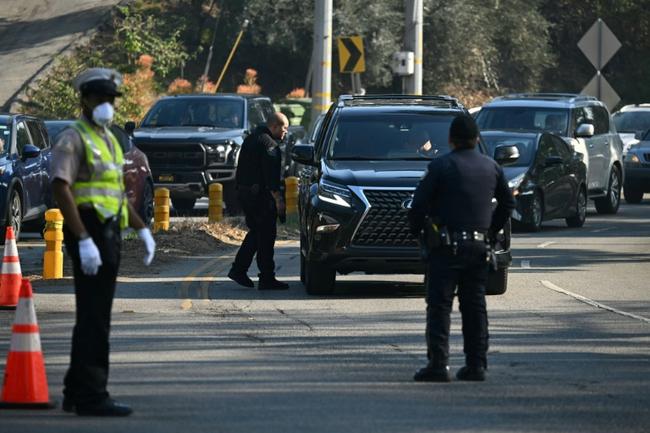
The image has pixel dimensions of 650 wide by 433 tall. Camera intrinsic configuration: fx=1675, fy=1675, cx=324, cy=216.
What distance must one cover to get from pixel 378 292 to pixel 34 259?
5.23m

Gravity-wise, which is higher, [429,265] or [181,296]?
[429,265]

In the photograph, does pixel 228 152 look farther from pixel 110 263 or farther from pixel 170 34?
pixel 170 34

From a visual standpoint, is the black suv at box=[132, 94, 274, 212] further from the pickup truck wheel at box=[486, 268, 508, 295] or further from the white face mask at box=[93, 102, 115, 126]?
the white face mask at box=[93, 102, 115, 126]

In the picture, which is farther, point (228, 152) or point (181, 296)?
point (228, 152)

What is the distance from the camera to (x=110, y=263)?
922 cm

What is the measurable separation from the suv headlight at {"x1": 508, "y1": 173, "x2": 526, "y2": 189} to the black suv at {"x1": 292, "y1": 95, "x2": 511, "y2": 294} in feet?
22.8

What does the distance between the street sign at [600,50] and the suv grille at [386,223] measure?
1986cm

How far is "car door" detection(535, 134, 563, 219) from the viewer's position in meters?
24.8

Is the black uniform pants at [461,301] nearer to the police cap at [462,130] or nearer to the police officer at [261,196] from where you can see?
the police cap at [462,130]

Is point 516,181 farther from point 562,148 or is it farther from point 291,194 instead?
→ point 291,194

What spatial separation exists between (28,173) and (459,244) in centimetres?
1231

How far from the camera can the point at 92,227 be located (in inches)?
364

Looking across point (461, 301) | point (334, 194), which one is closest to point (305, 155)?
point (334, 194)

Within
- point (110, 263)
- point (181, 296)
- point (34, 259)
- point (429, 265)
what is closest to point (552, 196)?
point (34, 259)
